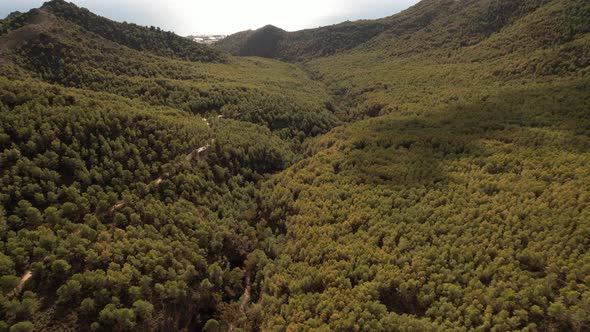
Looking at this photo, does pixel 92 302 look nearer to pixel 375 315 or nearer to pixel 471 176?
pixel 375 315

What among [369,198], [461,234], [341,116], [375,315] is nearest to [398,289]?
[375,315]

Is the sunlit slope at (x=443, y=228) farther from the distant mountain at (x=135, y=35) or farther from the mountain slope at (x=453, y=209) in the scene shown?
the distant mountain at (x=135, y=35)

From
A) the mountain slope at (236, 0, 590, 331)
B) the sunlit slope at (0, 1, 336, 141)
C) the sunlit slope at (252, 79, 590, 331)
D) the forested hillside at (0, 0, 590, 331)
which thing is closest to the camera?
the sunlit slope at (252, 79, 590, 331)

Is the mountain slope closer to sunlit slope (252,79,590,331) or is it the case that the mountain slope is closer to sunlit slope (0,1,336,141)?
sunlit slope (252,79,590,331)

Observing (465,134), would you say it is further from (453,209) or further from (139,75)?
(139,75)

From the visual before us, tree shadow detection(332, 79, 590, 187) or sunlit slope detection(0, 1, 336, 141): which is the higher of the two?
sunlit slope detection(0, 1, 336, 141)

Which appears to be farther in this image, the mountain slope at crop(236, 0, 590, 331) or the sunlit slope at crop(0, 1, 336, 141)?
the sunlit slope at crop(0, 1, 336, 141)

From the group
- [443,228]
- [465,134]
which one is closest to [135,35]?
[465,134]

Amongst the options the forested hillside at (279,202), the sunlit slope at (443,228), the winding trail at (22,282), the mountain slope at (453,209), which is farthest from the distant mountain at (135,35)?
the winding trail at (22,282)

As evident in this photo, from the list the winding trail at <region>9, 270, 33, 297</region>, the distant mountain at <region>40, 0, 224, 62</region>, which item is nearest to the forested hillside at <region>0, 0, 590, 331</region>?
the winding trail at <region>9, 270, 33, 297</region>
